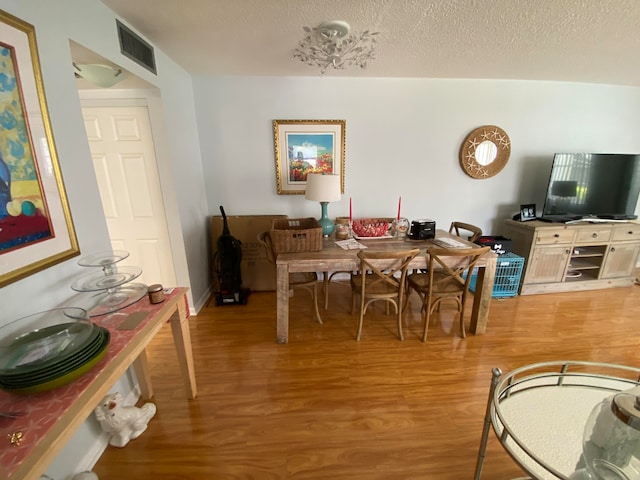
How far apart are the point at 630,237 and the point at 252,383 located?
4.17 m

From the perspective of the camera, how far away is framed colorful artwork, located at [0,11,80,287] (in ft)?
3.06

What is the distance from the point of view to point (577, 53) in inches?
83.6

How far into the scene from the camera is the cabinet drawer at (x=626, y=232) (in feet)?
9.16

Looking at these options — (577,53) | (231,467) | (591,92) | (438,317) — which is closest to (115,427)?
(231,467)

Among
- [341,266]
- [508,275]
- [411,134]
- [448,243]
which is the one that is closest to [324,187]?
[341,266]

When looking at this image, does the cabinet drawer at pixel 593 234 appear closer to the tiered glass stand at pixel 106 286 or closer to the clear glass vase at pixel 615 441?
the clear glass vase at pixel 615 441

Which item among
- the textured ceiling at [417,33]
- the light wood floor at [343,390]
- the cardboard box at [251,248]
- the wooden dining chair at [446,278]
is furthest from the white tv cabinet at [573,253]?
the cardboard box at [251,248]

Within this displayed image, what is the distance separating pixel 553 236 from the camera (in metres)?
2.74

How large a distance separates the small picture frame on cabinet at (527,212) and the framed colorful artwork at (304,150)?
212 centimetres

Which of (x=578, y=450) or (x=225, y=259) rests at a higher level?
(x=225, y=259)

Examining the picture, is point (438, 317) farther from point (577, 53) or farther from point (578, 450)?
point (577, 53)

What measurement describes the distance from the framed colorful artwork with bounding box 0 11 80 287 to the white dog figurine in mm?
754

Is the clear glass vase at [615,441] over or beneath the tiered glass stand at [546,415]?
over

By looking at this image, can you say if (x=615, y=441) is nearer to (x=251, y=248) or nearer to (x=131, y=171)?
(x=251, y=248)
